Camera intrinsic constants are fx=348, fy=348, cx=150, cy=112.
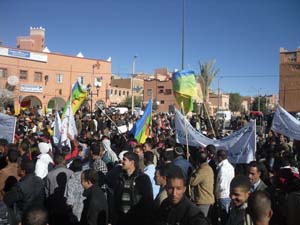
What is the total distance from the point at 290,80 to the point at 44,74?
114 ft

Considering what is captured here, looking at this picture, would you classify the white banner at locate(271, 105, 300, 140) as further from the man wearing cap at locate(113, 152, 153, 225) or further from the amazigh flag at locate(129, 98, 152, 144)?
the man wearing cap at locate(113, 152, 153, 225)

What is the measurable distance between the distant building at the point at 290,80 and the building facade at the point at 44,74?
84.4 ft

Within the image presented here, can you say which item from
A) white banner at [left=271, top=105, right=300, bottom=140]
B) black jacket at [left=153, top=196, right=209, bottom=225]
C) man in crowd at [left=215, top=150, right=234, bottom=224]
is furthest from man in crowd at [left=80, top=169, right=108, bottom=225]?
white banner at [left=271, top=105, right=300, bottom=140]

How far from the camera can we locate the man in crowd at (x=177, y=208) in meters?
2.86

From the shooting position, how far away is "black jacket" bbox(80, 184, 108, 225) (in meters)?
4.01

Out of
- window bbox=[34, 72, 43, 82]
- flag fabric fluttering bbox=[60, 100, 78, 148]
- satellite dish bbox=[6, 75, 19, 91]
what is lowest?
flag fabric fluttering bbox=[60, 100, 78, 148]

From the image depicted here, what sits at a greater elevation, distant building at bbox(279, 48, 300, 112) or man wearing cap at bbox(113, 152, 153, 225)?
distant building at bbox(279, 48, 300, 112)

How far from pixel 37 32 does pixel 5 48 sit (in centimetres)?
1280

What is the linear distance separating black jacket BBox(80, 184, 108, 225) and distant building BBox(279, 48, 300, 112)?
2013 inches

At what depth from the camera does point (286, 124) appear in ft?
30.2

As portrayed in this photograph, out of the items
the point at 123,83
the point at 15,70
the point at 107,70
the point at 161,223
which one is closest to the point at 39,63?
the point at 15,70

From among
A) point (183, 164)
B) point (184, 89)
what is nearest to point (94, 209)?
point (183, 164)

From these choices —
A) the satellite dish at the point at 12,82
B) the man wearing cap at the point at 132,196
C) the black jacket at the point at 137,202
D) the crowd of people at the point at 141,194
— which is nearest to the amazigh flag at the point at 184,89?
the crowd of people at the point at 141,194

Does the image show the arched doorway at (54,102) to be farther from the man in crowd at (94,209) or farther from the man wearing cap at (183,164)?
the man in crowd at (94,209)
